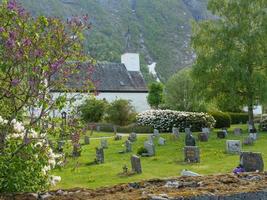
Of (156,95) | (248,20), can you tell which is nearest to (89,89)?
(248,20)

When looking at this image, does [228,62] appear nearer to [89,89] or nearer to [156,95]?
[89,89]

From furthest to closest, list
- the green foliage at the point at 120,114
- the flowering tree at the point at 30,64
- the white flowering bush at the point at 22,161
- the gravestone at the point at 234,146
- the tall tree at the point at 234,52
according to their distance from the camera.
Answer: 1. the green foliage at the point at 120,114
2. the tall tree at the point at 234,52
3. the gravestone at the point at 234,146
4. the white flowering bush at the point at 22,161
5. the flowering tree at the point at 30,64

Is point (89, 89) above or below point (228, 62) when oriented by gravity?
below

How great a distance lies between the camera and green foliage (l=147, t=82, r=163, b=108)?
6500 cm

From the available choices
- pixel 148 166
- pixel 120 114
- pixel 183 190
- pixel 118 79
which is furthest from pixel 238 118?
pixel 183 190

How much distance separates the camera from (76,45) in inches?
319

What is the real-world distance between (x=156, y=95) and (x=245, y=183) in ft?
197

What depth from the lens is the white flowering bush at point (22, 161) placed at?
831cm

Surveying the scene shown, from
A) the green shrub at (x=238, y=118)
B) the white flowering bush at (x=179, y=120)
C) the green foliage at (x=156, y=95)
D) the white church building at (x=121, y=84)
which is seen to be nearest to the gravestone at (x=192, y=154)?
the white flowering bush at (x=179, y=120)

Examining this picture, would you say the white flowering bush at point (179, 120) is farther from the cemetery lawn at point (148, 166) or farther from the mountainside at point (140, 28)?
the mountainside at point (140, 28)

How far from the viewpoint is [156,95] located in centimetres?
6531

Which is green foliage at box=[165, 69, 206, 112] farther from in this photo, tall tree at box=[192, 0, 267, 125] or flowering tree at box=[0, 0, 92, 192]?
flowering tree at box=[0, 0, 92, 192]

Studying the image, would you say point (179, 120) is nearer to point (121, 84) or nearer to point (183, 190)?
point (121, 84)

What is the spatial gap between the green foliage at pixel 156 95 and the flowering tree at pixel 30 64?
185 ft
